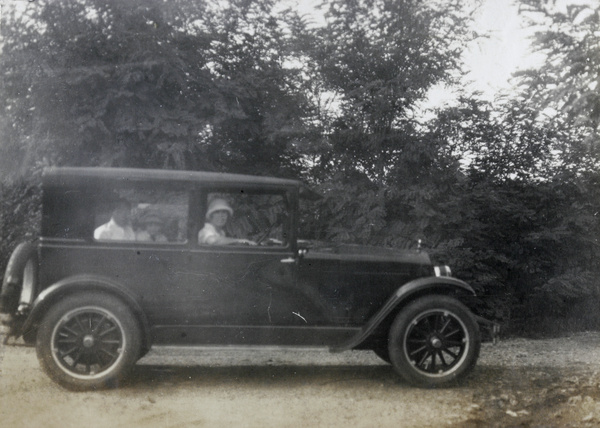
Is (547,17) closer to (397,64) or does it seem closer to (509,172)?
(397,64)

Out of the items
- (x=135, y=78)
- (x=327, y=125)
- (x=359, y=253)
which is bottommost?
(x=359, y=253)

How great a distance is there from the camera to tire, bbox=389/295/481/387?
5113 mm

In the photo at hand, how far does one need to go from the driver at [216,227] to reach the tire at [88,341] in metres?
0.85

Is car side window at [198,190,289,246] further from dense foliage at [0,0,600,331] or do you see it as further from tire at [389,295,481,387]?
dense foliage at [0,0,600,331]

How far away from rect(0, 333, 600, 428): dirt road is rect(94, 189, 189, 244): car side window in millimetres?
967

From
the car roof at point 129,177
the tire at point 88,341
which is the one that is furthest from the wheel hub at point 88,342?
the car roof at point 129,177

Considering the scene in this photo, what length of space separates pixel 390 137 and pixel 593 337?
3.93 m

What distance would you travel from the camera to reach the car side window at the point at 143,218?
5.19m

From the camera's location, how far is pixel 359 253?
5477 mm

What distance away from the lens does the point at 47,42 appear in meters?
7.89

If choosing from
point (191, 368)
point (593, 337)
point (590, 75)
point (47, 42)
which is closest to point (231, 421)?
point (191, 368)

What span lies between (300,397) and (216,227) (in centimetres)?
154

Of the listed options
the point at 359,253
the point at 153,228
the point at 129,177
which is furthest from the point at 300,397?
the point at 129,177

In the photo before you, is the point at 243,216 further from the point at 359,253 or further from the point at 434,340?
the point at 434,340
